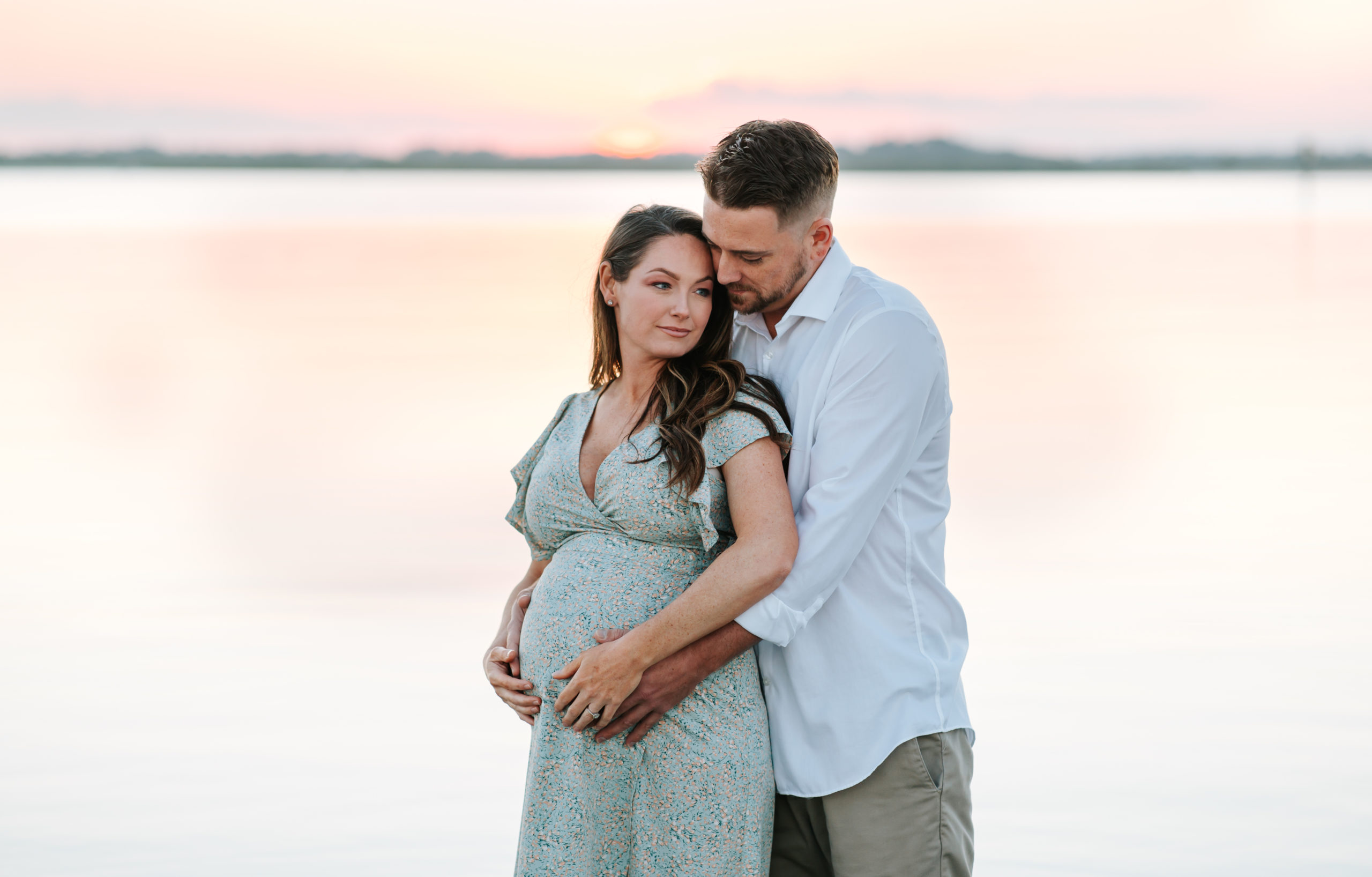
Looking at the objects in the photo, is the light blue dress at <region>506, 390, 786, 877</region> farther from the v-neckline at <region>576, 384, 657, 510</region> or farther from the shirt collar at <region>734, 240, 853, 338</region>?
the shirt collar at <region>734, 240, 853, 338</region>

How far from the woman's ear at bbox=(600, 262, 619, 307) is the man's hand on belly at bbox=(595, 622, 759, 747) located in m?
0.72

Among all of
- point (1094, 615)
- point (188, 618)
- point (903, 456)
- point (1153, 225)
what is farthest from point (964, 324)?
point (1153, 225)

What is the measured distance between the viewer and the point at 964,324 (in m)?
14.8

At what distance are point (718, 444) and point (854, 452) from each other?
0.25m

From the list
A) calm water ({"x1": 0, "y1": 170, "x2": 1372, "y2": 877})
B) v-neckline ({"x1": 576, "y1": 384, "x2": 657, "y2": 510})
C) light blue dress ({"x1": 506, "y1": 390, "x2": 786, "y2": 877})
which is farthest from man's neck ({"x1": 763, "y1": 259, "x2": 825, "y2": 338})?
calm water ({"x1": 0, "y1": 170, "x2": 1372, "y2": 877})

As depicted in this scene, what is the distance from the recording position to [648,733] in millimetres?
2508

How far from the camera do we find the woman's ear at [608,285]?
9.00ft

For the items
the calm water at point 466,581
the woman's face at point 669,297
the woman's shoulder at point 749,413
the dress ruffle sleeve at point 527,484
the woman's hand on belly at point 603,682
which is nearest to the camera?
the woman's hand on belly at point 603,682

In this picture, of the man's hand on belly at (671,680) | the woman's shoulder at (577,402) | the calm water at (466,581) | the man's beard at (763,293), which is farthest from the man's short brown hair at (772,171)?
the calm water at (466,581)

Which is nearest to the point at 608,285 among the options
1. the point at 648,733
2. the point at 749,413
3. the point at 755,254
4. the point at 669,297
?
the point at 669,297

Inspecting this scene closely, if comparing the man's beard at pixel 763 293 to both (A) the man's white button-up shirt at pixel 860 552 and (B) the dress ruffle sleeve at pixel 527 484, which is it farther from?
(B) the dress ruffle sleeve at pixel 527 484

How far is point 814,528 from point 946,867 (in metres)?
0.72

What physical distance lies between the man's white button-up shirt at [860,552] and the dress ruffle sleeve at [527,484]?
1.57 ft

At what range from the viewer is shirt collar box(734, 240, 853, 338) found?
266 cm
